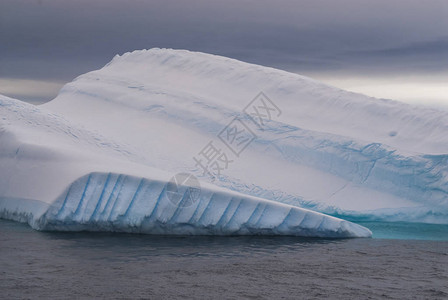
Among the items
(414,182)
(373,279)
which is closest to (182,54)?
(414,182)

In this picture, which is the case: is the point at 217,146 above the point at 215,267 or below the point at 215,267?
below

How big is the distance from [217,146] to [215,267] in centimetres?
701

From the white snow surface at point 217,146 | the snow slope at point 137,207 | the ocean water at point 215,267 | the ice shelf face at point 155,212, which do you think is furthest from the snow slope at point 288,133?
the ice shelf face at point 155,212

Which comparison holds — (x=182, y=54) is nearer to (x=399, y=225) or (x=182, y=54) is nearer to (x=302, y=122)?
(x=302, y=122)

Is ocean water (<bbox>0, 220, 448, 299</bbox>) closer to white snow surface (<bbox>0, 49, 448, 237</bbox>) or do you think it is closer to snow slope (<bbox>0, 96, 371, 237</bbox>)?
snow slope (<bbox>0, 96, 371, 237</bbox>)

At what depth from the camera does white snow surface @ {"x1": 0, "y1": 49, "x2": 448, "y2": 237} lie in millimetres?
12992

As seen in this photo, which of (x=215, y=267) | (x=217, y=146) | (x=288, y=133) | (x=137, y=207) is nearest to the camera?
(x=215, y=267)

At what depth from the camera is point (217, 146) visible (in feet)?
57.3

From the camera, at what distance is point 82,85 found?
2083cm

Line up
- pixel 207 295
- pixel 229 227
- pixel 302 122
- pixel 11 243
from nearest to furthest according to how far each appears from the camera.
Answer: pixel 207 295, pixel 11 243, pixel 229 227, pixel 302 122

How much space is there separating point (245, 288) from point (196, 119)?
29.7ft

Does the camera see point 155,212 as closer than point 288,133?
Yes

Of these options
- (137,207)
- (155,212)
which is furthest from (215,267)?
(137,207)

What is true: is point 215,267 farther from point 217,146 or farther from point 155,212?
point 217,146
